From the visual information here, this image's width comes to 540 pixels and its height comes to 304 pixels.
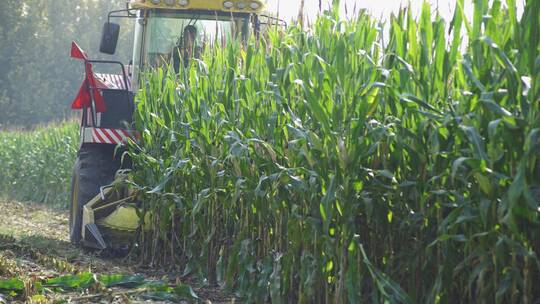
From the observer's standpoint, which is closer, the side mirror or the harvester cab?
the harvester cab

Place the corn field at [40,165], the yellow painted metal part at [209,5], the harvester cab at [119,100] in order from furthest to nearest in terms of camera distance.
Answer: the corn field at [40,165], the yellow painted metal part at [209,5], the harvester cab at [119,100]

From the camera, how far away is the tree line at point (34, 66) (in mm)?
40781

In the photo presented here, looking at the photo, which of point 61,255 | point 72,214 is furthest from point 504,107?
point 72,214

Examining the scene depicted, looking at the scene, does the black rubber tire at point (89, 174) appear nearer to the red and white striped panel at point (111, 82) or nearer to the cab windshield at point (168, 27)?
the red and white striped panel at point (111, 82)

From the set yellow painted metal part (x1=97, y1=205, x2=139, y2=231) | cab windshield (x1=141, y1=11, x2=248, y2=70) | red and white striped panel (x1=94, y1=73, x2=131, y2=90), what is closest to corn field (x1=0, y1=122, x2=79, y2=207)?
red and white striped panel (x1=94, y1=73, x2=131, y2=90)

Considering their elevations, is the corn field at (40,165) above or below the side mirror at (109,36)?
below

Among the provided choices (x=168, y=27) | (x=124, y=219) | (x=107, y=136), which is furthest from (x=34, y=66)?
(x=124, y=219)

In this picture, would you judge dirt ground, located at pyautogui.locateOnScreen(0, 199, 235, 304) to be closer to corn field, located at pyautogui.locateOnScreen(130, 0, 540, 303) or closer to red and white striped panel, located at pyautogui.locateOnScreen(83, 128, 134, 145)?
corn field, located at pyautogui.locateOnScreen(130, 0, 540, 303)

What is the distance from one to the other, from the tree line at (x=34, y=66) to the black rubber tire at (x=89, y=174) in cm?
3110

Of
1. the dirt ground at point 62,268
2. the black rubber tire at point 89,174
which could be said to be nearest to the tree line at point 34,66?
the black rubber tire at point 89,174

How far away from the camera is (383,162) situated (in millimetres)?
4191

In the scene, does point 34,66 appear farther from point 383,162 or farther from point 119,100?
point 383,162

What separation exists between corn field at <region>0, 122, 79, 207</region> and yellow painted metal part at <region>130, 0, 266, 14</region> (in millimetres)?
6838

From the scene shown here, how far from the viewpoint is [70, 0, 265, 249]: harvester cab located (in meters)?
7.48
